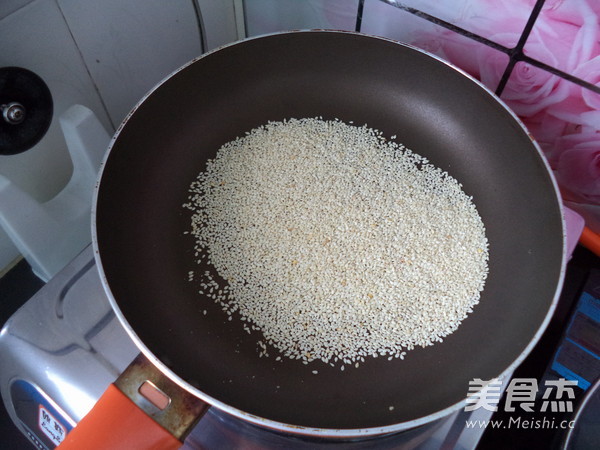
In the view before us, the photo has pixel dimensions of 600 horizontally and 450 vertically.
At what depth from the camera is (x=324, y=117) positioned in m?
0.95

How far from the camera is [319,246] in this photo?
2.62 ft

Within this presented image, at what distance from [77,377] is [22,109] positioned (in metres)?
0.38

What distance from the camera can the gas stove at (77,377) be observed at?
66 cm

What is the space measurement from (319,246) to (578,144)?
493mm

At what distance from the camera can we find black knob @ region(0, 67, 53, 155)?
686 mm

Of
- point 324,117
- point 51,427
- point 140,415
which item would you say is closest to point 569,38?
point 324,117

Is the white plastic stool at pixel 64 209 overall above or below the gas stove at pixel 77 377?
above

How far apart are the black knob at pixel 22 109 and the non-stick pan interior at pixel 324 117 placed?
0.11 metres

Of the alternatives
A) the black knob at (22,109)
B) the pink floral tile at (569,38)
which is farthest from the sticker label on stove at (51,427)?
the pink floral tile at (569,38)

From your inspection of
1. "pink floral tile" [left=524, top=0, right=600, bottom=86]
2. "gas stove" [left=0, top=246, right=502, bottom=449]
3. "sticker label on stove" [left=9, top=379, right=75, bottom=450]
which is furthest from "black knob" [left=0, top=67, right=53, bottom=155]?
"pink floral tile" [left=524, top=0, right=600, bottom=86]

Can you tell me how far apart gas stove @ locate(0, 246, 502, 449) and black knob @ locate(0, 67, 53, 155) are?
20 cm

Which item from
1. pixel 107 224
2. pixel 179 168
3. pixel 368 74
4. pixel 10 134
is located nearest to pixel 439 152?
pixel 368 74

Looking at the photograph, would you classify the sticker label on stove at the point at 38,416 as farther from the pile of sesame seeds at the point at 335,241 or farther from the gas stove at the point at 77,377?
the pile of sesame seeds at the point at 335,241

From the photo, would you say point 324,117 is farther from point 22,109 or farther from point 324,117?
point 22,109
